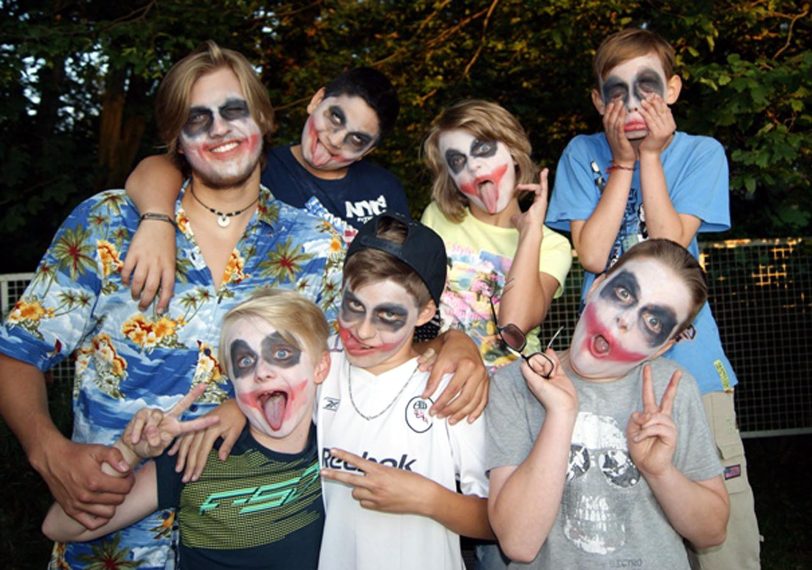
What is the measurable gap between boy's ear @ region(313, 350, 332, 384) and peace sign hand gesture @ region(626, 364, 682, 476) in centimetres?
86

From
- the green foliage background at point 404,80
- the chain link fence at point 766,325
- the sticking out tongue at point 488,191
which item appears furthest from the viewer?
the chain link fence at point 766,325

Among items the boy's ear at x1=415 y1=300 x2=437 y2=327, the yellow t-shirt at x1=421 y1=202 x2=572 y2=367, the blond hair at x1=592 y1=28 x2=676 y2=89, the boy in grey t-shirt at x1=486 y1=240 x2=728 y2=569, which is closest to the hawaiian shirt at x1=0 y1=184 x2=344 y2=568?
the boy's ear at x1=415 y1=300 x2=437 y2=327

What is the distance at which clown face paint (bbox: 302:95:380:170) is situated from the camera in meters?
→ 3.24

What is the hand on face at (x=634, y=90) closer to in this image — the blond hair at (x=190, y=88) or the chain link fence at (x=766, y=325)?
the blond hair at (x=190, y=88)

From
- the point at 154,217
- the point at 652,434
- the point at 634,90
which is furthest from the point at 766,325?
the point at 154,217

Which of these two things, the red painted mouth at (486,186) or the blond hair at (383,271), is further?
the red painted mouth at (486,186)


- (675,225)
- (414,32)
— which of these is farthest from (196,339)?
(414,32)

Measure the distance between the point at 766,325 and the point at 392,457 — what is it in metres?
4.80

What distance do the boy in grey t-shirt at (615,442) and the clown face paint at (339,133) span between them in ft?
4.17

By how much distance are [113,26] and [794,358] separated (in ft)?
18.4

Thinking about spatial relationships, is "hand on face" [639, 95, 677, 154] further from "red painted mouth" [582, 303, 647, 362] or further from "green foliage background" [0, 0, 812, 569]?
"green foliage background" [0, 0, 812, 569]

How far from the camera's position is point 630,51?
2.99m

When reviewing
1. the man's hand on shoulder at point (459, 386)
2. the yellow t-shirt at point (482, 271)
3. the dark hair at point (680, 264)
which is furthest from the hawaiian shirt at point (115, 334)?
the dark hair at point (680, 264)

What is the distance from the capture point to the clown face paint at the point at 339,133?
3.24 metres
